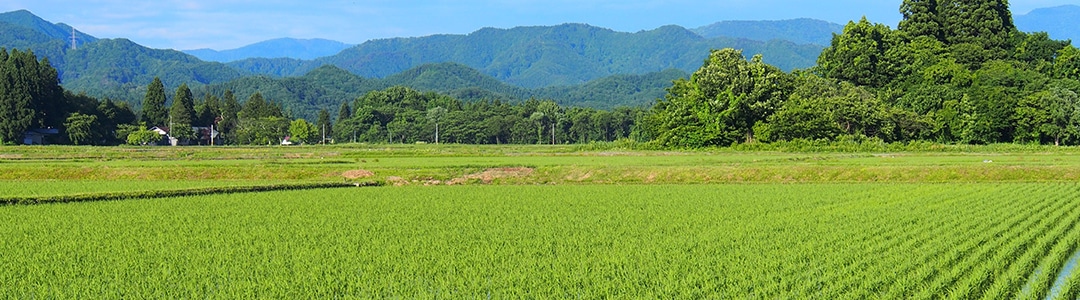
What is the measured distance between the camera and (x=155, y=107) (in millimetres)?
99438

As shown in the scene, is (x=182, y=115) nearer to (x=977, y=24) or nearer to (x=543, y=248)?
(x=977, y=24)

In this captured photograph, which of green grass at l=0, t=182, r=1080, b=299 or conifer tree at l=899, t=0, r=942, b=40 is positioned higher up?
conifer tree at l=899, t=0, r=942, b=40

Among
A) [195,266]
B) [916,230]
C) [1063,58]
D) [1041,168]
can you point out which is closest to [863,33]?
[1063,58]

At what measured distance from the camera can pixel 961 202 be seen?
19.5 m

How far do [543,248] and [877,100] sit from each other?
55.7m

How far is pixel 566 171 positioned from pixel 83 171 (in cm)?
1737

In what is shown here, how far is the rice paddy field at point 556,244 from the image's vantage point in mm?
9227

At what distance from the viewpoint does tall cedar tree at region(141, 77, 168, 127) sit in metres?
98.4

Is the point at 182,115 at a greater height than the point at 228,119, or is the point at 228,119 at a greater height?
the point at 182,115

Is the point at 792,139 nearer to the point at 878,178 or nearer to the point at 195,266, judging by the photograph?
the point at 878,178

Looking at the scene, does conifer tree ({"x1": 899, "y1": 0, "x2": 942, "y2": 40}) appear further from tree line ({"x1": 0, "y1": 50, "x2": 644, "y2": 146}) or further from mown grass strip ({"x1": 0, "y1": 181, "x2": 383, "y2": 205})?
mown grass strip ({"x1": 0, "y1": 181, "x2": 383, "y2": 205})

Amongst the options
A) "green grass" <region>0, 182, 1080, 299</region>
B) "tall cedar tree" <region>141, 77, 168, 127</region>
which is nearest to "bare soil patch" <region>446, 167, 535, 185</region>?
"green grass" <region>0, 182, 1080, 299</region>

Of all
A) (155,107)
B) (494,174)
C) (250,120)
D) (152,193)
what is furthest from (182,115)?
(152,193)

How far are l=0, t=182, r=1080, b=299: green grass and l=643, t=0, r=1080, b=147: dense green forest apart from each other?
37.9m
